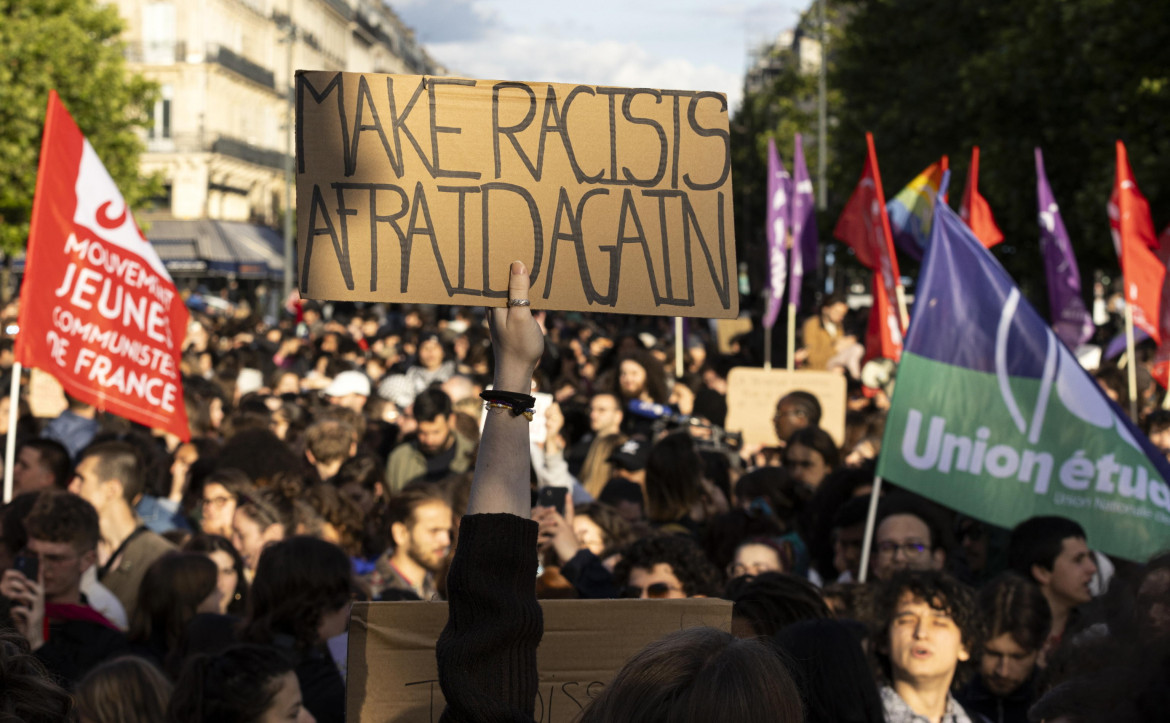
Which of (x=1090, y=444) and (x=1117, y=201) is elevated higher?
(x=1117, y=201)

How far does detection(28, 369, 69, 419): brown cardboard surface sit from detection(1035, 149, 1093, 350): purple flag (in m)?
7.94

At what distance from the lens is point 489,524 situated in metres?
2.46

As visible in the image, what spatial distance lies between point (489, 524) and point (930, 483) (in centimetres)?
353

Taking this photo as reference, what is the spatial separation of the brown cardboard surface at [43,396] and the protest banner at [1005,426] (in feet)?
17.8

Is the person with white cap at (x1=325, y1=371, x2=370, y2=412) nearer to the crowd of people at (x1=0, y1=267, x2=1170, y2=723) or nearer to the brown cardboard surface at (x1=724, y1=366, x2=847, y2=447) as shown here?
the crowd of people at (x1=0, y1=267, x2=1170, y2=723)

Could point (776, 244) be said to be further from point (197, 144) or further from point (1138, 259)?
point (197, 144)

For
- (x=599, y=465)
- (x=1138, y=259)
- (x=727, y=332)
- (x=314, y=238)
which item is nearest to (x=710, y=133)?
(x=314, y=238)

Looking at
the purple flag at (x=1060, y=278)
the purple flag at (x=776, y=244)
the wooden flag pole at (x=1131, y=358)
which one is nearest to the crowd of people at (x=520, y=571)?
the wooden flag pole at (x=1131, y=358)

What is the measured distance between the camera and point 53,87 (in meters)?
34.4

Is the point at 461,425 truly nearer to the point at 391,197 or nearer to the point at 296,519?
the point at 296,519

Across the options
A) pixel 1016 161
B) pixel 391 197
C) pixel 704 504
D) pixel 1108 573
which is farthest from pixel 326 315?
pixel 391 197

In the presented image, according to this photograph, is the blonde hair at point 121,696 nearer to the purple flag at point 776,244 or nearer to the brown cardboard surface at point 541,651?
the brown cardboard surface at point 541,651

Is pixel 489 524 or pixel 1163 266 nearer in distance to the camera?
pixel 489 524

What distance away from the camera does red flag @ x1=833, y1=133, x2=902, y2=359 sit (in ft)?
36.5
